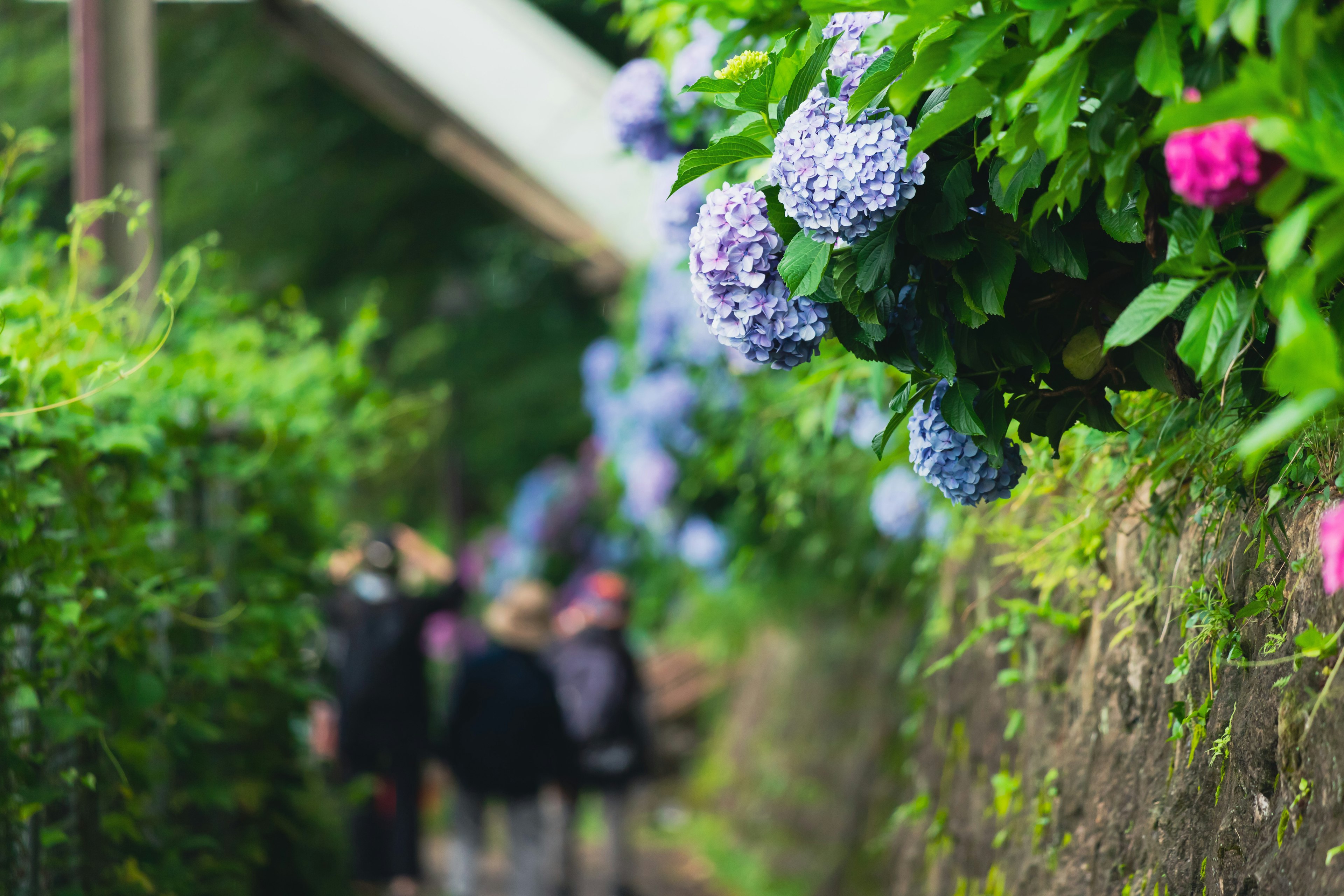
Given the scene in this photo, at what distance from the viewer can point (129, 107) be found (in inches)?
140

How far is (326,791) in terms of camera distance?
4363mm

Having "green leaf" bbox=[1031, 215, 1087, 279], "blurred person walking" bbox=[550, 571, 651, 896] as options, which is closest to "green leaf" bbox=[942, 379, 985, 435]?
"green leaf" bbox=[1031, 215, 1087, 279]

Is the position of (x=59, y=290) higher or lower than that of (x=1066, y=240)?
lower

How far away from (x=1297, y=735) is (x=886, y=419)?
150 cm

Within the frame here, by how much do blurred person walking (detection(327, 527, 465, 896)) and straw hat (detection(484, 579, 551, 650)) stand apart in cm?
23

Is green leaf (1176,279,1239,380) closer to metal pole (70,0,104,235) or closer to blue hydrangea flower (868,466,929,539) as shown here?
blue hydrangea flower (868,466,929,539)

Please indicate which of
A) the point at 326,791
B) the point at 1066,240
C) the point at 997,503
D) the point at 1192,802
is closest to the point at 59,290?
the point at 326,791

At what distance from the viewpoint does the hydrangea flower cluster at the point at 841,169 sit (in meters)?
1.38

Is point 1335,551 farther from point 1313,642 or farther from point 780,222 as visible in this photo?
point 780,222

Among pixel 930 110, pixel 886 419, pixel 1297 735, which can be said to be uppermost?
pixel 930 110

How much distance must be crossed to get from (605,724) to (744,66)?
457cm

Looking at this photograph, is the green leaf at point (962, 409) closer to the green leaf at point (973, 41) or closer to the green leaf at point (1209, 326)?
the green leaf at point (1209, 326)

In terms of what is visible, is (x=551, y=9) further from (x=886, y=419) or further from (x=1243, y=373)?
(x=1243, y=373)

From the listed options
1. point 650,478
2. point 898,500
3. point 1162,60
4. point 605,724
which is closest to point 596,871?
point 605,724
